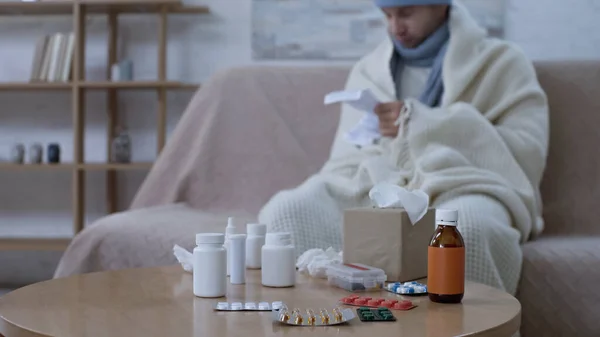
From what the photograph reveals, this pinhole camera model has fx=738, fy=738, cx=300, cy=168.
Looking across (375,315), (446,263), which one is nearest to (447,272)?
(446,263)

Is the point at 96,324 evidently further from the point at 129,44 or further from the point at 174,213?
the point at 129,44

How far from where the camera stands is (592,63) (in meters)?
2.31

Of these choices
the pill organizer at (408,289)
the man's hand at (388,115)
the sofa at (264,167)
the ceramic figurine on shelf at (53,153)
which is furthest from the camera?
the ceramic figurine on shelf at (53,153)

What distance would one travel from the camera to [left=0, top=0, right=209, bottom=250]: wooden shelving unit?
9.53ft

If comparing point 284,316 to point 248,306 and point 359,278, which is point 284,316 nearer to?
point 248,306

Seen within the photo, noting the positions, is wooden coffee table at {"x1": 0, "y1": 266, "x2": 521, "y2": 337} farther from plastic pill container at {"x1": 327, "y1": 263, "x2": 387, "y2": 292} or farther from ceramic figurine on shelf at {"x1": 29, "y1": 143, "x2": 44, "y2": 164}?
ceramic figurine on shelf at {"x1": 29, "y1": 143, "x2": 44, "y2": 164}

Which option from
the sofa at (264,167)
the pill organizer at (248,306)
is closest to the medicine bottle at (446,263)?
the pill organizer at (248,306)

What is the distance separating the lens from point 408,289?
1.07 meters

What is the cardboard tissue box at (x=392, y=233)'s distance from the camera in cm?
118

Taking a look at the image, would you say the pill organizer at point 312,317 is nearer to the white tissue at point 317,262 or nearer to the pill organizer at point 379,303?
the pill organizer at point 379,303

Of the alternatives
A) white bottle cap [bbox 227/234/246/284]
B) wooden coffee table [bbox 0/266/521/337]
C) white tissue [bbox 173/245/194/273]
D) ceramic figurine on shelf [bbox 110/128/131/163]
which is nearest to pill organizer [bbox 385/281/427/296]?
wooden coffee table [bbox 0/266/521/337]

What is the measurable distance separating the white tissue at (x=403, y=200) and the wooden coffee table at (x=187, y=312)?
5.5 inches

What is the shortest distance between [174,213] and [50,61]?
118 cm

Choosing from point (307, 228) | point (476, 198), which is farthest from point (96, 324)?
point (476, 198)
